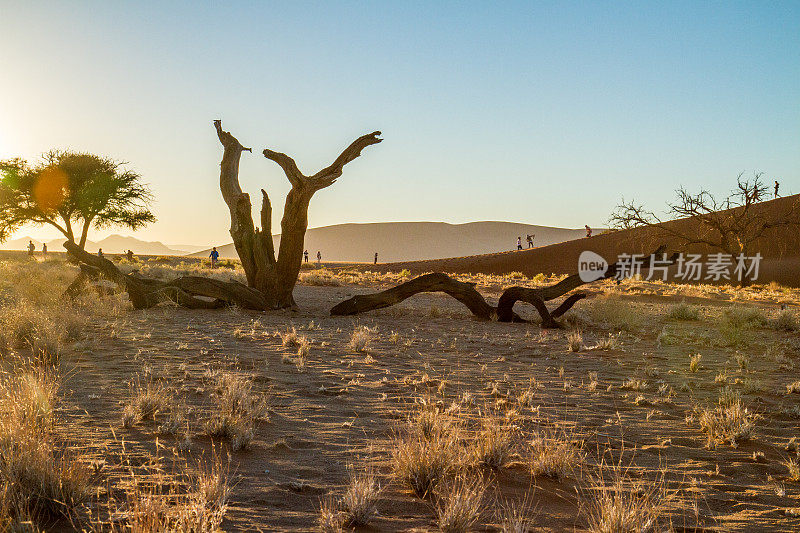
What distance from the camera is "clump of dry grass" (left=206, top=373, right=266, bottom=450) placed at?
14.4 feet

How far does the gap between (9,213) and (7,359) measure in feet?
116

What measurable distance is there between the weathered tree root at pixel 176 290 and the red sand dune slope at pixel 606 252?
91.6ft

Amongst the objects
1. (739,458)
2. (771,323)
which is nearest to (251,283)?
(739,458)

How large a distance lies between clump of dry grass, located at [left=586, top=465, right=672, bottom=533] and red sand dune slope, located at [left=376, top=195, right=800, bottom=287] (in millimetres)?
37765

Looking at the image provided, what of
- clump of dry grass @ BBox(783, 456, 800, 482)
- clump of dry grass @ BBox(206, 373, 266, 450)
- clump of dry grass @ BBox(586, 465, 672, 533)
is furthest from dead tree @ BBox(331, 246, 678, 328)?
clump of dry grass @ BBox(586, 465, 672, 533)

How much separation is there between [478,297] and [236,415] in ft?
33.8

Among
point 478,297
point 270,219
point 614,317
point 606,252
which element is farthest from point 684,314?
point 606,252

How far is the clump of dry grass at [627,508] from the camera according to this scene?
9.81 ft

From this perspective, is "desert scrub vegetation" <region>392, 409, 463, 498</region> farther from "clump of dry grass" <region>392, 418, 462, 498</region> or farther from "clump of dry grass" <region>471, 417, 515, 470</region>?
"clump of dry grass" <region>471, 417, 515, 470</region>

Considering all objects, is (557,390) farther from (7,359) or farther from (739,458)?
(7,359)

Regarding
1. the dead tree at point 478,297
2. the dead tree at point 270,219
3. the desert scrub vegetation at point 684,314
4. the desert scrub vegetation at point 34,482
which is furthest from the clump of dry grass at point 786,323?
the desert scrub vegetation at point 34,482

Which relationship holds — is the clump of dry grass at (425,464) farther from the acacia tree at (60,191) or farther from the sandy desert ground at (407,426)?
the acacia tree at (60,191)

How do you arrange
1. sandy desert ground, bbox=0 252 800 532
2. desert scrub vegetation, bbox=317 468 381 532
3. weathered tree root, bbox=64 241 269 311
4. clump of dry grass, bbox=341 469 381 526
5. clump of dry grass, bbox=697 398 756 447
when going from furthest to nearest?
weathered tree root, bbox=64 241 269 311 < clump of dry grass, bbox=697 398 756 447 < sandy desert ground, bbox=0 252 800 532 < clump of dry grass, bbox=341 469 381 526 < desert scrub vegetation, bbox=317 468 381 532

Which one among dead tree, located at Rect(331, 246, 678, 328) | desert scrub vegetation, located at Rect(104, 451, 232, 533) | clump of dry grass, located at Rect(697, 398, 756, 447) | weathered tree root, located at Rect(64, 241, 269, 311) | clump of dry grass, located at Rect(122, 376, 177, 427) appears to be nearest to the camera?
desert scrub vegetation, located at Rect(104, 451, 232, 533)
